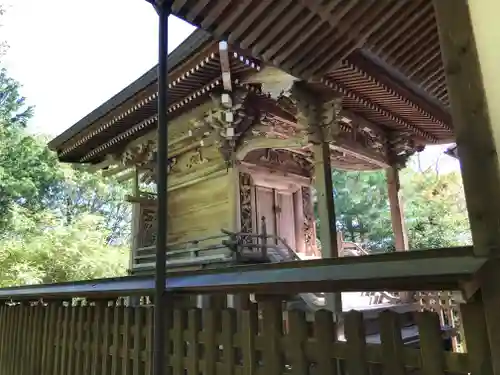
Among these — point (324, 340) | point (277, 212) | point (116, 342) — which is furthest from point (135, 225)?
point (324, 340)

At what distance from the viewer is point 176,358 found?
89.0 inches

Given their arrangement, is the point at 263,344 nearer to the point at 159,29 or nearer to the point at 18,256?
the point at 159,29

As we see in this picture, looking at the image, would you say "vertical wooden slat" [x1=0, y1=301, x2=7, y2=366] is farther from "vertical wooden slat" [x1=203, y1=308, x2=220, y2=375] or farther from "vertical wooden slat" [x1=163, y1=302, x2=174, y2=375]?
"vertical wooden slat" [x1=203, y1=308, x2=220, y2=375]

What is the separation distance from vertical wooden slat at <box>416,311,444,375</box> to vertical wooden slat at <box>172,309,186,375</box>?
1.41 m

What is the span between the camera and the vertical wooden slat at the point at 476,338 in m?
1.19

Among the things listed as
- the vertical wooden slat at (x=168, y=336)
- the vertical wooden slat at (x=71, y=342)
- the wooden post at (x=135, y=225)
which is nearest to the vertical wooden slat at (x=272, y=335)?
the vertical wooden slat at (x=168, y=336)

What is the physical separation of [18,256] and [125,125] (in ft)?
28.1

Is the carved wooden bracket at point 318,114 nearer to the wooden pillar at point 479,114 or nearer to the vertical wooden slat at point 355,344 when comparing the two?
the wooden pillar at point 479,114

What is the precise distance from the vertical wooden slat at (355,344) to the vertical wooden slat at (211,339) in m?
0.83

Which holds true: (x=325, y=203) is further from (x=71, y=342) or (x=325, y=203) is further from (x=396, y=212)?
(x=71, y=342)

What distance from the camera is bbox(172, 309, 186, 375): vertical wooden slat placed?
223cm

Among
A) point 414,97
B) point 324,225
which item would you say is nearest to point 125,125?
point 324,225

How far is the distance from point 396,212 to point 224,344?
6.76 meters

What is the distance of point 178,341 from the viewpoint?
2.28 metres
